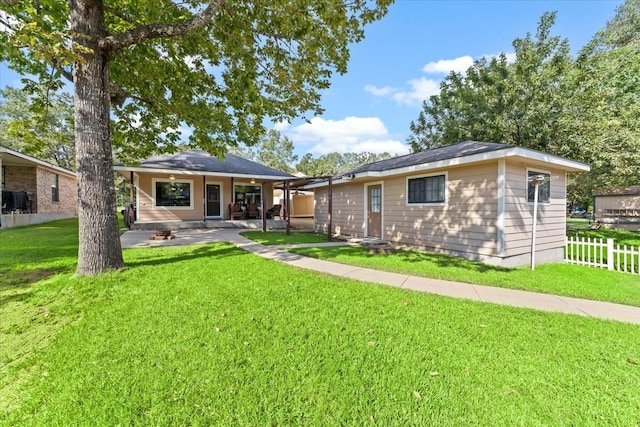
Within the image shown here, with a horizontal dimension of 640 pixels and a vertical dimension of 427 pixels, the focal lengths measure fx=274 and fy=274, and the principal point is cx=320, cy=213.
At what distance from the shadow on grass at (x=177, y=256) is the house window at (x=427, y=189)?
541 cm

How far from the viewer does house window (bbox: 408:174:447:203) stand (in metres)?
7.94

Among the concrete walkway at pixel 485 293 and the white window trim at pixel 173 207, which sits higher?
the white window trim at pixel 173 207

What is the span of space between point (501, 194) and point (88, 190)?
856 cm

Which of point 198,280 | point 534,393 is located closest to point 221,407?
point 534,393

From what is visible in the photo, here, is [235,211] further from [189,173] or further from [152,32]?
[152,32]

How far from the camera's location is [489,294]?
4508 millimetres

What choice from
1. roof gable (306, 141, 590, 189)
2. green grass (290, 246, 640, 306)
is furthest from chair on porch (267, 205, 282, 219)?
green grass (290, 246, 640, 306)

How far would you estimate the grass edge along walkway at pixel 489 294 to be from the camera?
393 cm

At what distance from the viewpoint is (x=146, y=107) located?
27.8ft

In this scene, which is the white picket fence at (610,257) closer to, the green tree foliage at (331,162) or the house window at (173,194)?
the house window at (173,194)

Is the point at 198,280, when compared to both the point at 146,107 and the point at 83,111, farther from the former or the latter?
the point at 146,107

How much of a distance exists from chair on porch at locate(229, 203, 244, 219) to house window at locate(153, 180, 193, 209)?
1.96m

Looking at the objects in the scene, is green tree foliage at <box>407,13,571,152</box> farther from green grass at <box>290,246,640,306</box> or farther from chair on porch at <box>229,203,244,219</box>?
chair on porch at <box>229,203,244,219</box>

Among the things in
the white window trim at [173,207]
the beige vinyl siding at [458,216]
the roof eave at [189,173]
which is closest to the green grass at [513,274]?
the beige vinyl siding at [458,216]
